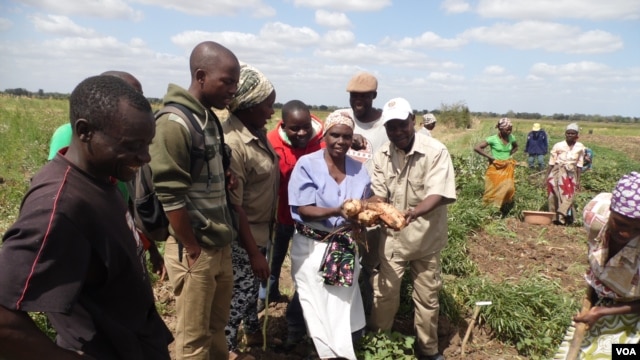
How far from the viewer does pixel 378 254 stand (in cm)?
337

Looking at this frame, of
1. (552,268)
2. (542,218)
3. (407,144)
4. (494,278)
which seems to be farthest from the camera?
(542,218)

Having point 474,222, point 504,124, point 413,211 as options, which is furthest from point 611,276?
point 504,124

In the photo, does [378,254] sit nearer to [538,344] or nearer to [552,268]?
[538,344]

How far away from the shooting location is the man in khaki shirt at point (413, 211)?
118 inches

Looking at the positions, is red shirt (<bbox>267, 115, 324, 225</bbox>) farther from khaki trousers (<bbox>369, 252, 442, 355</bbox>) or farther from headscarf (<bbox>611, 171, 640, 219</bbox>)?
headscarf (<bbox>611, 171, 640, 219</bbox>)

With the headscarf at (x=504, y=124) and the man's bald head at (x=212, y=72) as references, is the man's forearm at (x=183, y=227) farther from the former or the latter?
the headscarf at (x=504, y=124)

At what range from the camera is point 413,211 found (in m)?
2.89

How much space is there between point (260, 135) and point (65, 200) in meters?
1.74

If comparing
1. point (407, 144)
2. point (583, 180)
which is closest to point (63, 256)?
point (407, 144)

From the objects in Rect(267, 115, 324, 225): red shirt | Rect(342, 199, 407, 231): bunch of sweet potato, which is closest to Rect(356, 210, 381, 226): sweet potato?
Rect(342, 199, 407, 231): bunch of sweet potato

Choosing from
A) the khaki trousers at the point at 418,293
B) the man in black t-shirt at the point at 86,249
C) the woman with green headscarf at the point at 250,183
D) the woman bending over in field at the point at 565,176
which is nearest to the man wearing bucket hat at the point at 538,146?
the woman bending over in field at the point at 565,176

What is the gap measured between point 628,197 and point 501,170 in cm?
568

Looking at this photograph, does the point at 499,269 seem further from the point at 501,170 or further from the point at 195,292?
Result: the point at 195,292

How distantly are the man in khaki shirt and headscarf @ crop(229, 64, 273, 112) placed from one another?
0.89 metres
